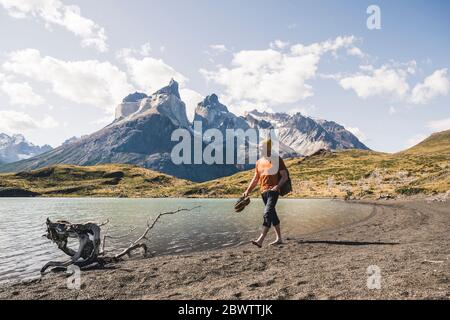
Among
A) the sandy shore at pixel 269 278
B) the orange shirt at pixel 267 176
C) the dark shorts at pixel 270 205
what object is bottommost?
the sandy shore at pixel 269 278

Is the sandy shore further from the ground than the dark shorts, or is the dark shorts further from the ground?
the dark shorts

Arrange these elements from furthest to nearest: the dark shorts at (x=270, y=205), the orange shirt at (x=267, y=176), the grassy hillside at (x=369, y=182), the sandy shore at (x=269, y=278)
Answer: the grassy hillside at (x=369, y=182) → the orange shirt at (x=267, y=176) → the dark shorts at (x=270, y=205) → the sandy shore at (x=269, y=278)

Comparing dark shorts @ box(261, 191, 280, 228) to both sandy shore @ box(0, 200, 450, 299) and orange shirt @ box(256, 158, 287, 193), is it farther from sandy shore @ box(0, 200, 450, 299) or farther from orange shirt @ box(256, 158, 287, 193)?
sandy shore @ box(0, 200, 450, 299)

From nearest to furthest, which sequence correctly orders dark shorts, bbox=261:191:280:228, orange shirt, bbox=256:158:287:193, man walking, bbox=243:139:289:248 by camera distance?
dark shorts, bbox=261:191:280:228
man walking, bbox=243:139:289:248
orange shirt, bbox=256:158:287:193

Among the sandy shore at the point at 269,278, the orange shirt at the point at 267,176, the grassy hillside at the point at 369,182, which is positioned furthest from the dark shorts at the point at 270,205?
the grassy hillside at the point at 369,182

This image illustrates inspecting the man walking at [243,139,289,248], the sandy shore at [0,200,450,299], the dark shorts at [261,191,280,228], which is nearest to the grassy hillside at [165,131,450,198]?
the man walking at [243,139,289,248]

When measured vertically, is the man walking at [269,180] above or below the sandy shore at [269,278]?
above

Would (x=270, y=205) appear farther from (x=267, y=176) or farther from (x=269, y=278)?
(x=269, y=278)

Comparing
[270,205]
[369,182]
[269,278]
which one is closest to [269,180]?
[270,205]

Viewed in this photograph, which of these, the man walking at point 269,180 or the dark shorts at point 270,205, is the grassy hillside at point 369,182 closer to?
the man walking at point 269,180

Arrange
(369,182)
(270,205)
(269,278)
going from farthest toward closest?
(369,182)
(270,205)
(269,278)

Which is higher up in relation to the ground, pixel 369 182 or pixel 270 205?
pixel 270 205

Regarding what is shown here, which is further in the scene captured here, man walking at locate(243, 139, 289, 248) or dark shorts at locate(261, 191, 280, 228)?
man walking at locate(243, 139, 289, 248)
